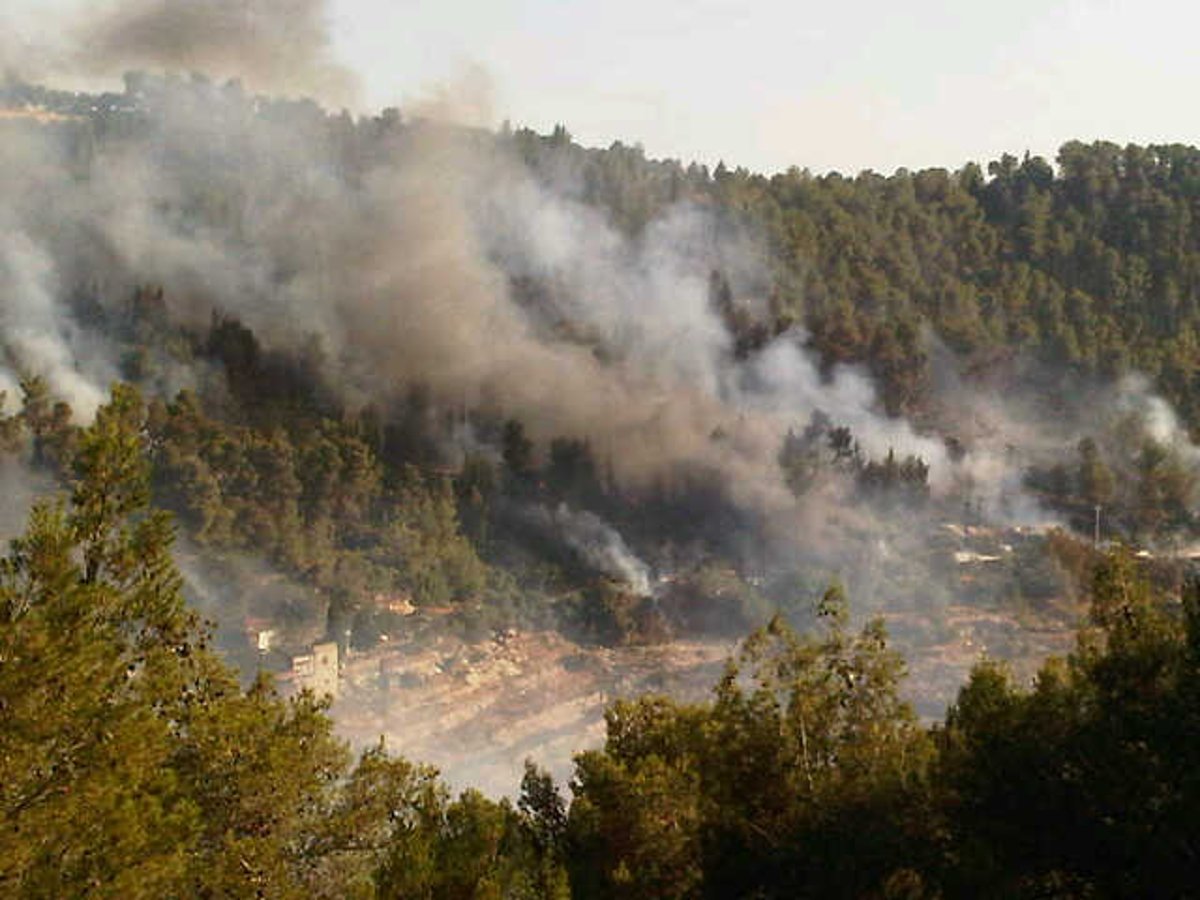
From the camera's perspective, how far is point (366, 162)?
6262 centimetres

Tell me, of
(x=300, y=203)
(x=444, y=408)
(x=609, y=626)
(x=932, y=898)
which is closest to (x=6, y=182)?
(x=300, y=203)

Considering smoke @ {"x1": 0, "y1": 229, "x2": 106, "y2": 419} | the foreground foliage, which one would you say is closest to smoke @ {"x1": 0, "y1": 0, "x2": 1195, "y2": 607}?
smoke @ {"x1": 0, "y1": 229, "x2": 106, "y2": 419}

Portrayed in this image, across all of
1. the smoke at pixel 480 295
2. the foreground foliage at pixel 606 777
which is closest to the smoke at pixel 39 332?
the smoke at pixel 480 295

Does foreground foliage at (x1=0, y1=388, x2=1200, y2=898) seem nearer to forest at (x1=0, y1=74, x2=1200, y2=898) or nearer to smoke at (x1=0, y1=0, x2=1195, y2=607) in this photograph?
forest at (x1=0, y1=74, x2=1200, y2=898)

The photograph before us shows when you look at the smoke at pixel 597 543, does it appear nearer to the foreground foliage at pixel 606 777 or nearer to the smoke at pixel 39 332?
the smoke at pixel 39 332

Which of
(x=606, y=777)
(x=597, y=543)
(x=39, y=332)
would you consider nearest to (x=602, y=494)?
(x=597, y=543)

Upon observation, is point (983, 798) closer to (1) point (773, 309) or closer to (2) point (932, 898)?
(2) point (932, 898)

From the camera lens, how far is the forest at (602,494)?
24.9 ft

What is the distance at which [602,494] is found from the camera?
45938 millimetres

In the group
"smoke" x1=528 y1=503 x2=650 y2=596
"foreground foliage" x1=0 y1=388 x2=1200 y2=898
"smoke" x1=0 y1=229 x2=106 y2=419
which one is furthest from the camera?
"smoke" x1=0 y1=229 x2=106 y2=419

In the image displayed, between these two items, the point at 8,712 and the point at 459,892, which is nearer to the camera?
the point at 8,712

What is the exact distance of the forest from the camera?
759 centimetres

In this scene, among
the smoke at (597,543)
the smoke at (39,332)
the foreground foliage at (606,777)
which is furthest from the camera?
the smoke at (39,332)

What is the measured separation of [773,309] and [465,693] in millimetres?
34251
